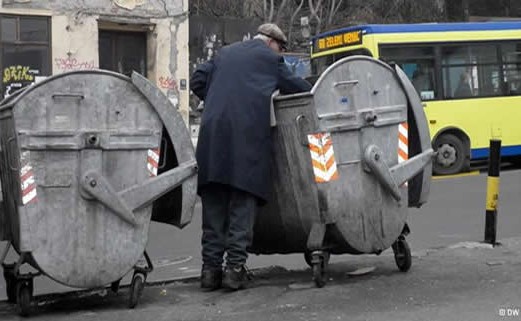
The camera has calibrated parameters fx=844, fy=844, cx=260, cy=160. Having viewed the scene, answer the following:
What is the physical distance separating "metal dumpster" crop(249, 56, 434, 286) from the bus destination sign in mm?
10422

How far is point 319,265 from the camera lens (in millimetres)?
6238

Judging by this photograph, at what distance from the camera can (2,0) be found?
61.7 ft

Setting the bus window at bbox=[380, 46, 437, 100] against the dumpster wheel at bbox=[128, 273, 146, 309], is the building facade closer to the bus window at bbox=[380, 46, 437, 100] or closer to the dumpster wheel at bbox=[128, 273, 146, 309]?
the bus window at bbox=[380, 46, 437, 100]

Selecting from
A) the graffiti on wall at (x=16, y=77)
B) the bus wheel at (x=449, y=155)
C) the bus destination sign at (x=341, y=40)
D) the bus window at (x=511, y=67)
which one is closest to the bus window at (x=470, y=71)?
the bus window at (x=511, y=67)

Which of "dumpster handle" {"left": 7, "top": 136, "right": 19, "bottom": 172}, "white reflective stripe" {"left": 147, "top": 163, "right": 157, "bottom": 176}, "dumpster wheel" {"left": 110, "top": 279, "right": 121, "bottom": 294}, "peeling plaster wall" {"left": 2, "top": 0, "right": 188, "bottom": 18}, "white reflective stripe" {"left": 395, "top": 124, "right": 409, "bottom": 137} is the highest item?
"peeling plaster wall" {"left": 2, "top": 0, "right": 188, "bottom": 18}

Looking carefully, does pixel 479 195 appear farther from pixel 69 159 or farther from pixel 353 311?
pixel 69 159

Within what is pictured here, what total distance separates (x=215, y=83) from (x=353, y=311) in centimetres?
196

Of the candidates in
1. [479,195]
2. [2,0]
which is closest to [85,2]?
[2,0]

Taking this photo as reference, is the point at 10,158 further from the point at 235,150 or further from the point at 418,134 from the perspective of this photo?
the point at 418,134

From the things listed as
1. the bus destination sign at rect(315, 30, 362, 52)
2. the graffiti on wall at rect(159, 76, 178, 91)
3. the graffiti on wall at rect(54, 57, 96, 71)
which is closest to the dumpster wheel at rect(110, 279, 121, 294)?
the bus destination sign at rect(315, 30, 362, 52)

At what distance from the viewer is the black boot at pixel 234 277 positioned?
6176 millimetres

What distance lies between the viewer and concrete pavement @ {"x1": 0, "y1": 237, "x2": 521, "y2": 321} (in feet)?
18.2

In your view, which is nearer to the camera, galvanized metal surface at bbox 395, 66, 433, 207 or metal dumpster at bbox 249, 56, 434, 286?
metal dumpster at bbox 249, 56, 434, 286

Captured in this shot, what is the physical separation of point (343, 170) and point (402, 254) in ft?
3.48
